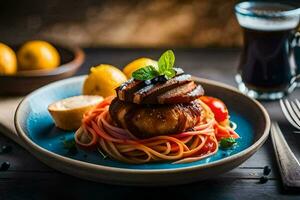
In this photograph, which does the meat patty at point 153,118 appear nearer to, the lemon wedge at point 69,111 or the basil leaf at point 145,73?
the basil leaf at point 145,73

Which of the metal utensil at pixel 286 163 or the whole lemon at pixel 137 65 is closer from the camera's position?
the metal utensil at pixel 286 163

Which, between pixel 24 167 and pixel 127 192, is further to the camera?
pixel 24 167

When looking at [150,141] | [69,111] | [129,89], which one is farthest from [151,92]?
[69,111]

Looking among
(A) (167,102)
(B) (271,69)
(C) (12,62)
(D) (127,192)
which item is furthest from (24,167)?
(B) (271,69)

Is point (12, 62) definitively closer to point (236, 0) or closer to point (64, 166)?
point (64, 166)

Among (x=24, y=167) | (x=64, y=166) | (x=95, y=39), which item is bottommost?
(x=95, y=39)

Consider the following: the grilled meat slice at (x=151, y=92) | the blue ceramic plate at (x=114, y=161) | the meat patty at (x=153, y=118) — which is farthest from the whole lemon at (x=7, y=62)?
the grilled meat slice at (x=151, y=92)

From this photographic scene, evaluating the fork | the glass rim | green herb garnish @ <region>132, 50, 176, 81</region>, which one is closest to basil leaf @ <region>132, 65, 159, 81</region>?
green herb garnish @ <region>132, 50, 176, 81</region>
